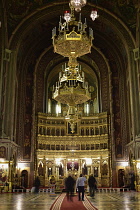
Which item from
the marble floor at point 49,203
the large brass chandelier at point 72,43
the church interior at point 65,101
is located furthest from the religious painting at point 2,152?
the marble floor at point 49,203

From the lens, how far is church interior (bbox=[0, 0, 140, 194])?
1866cm

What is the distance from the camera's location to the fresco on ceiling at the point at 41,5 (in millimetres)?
18984

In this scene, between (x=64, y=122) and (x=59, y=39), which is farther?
(x=64, y=122)

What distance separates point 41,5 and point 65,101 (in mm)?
8732

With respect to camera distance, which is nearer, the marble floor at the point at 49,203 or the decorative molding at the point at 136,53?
the marble floor at the point at 49,203

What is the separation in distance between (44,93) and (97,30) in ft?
25.6

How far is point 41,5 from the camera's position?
1986 centimetres

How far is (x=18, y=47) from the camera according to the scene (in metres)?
20.0

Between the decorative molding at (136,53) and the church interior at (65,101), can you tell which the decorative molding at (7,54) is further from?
the decorative molding at (136,53)

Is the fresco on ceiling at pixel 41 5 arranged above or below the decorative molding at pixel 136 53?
above

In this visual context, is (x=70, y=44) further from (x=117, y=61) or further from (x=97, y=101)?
(x=97, y=101)

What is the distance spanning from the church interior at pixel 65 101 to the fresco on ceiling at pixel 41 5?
0.07 m

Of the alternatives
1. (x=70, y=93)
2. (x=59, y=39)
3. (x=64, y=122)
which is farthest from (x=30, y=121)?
(x=59, y=39)

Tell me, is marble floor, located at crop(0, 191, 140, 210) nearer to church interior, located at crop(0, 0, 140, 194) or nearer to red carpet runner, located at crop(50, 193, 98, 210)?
red carpet runner, located at crop(50, 193, 98, 210)
